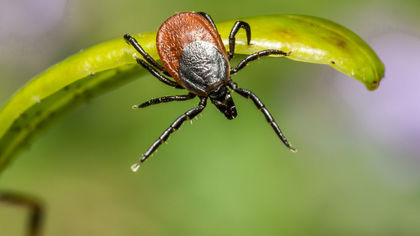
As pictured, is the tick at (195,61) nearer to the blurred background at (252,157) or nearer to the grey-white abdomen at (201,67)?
the grey-white abdomen at (201,67)

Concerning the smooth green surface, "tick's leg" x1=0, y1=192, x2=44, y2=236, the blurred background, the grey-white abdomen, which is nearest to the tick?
the grey-white abdomen

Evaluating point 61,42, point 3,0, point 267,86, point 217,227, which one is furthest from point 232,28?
point 3,0

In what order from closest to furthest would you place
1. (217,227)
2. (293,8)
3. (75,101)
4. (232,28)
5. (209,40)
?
(232,28) → (75,101) → (209,40) → (217,227) → (293,8)

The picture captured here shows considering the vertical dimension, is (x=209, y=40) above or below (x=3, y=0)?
below

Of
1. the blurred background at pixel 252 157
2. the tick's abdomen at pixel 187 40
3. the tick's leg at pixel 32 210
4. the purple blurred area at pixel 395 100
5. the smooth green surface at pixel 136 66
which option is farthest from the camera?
the purple blurred area at pixel 395 100

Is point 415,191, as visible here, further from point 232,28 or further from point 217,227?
point 232,28

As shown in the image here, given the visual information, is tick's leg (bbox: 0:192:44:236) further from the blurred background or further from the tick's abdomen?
the blurred background

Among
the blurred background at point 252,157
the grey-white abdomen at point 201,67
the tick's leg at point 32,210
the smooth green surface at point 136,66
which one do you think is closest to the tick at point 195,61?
the grey-white abdomen at point 201,67
